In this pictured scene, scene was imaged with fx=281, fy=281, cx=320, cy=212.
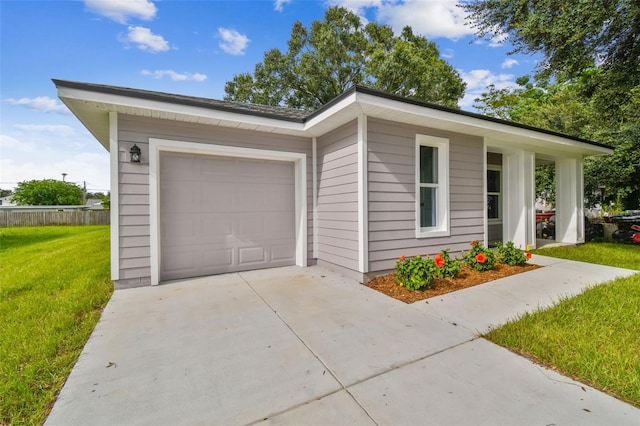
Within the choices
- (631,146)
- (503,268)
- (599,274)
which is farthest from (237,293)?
(631,146)

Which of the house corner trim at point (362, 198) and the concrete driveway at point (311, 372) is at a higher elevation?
the house corner trim at point (362, 198)

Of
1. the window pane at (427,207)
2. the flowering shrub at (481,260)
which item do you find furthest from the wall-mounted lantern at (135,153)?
the flowering shrub at (481,260)

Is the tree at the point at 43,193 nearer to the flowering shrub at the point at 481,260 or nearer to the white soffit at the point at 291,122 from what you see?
the white soffit at the point at 291,122

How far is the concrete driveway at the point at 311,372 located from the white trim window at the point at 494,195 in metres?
4.84

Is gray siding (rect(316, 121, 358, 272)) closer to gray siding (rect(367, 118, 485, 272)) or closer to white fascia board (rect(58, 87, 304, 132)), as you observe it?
gray siding (rect(367, 118, 485, 272))

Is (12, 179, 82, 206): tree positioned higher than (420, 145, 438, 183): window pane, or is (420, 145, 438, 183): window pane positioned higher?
(12, 179, 82, 206): tree

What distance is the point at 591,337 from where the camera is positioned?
7.81 ft

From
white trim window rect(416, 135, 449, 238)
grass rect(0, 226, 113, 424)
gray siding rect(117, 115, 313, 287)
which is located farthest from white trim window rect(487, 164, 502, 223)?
grass rect(0, 226, 113, 424)

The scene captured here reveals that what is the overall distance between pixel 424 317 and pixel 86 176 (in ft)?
158

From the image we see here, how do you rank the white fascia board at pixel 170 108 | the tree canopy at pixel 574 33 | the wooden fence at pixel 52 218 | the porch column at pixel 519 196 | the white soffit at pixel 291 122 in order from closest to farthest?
1. the white fascia board at pixel 170 108
2. the white soffit at pixel 291 122
3. the tree canopy at pixel 574 33
4. the porch column at pixel 519 196
5. the wooden fence at pixel 52 218

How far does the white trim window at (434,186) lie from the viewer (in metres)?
5.04

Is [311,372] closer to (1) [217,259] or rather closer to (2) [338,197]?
(2) [338,197]

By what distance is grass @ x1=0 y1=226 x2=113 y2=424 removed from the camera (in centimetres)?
177

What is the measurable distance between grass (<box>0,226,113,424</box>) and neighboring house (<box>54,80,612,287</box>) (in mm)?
722
